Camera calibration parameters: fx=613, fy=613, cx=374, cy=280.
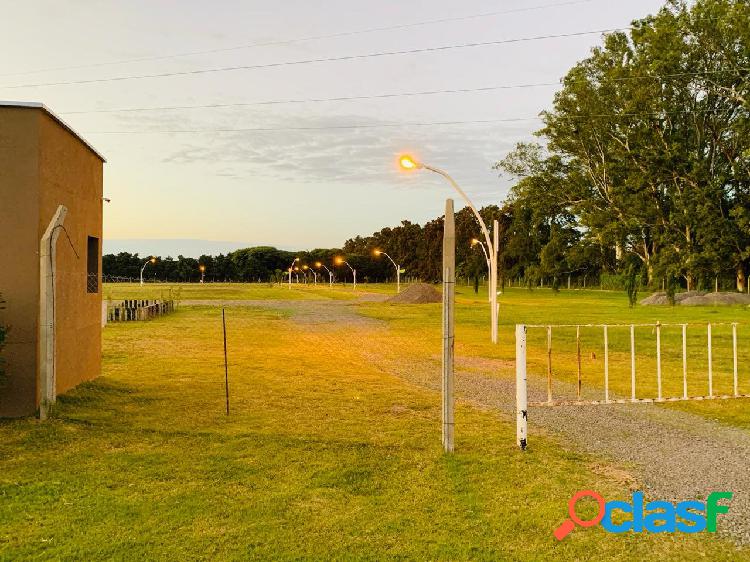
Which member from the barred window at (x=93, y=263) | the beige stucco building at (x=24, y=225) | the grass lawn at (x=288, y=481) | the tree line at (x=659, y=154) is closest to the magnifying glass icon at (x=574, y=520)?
the grass lawn at (x=288, y=481)

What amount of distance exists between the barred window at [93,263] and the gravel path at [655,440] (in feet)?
25.3

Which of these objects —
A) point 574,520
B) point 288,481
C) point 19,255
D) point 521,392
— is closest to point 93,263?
point 19,255

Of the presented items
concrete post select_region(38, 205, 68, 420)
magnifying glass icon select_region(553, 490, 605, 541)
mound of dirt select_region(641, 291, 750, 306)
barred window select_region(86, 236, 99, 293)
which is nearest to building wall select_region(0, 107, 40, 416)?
concrete post select_region(38, 205, 68, 420)

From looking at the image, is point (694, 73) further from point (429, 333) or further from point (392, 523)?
point (392, 523)

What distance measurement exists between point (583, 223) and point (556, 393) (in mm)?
51968

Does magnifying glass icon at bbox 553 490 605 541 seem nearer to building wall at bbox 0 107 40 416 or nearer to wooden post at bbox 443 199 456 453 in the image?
wooden post at bbox 443 199 456 453

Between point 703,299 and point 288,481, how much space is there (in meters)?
48.3

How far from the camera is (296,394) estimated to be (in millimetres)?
12680

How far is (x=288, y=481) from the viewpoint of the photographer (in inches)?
279

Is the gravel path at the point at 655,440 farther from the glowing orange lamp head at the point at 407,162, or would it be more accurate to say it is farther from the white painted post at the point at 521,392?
the glowing orange lamp head at the point at 407,162

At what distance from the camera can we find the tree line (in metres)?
48.8

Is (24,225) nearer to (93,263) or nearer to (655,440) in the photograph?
(93,263)

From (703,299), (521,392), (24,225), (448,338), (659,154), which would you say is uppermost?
(659,154)

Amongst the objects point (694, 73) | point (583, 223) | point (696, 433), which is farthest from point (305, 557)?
point (583, 223)
